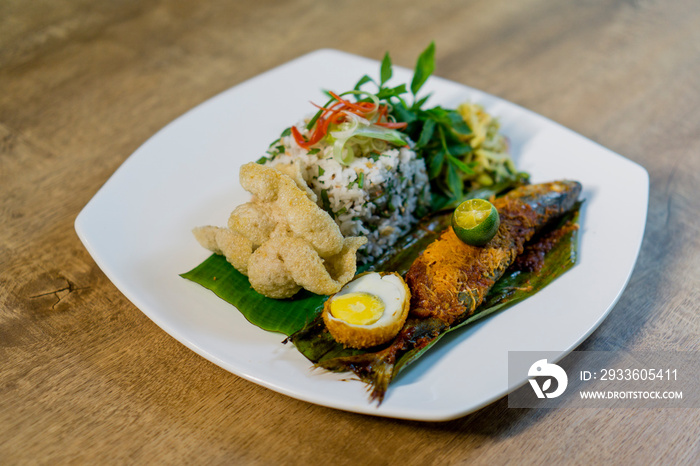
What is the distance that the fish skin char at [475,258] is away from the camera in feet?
9.38

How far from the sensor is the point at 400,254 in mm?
3469

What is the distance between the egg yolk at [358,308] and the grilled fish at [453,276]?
0.50 ft

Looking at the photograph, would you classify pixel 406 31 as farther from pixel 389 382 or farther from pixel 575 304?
pixel 389 382

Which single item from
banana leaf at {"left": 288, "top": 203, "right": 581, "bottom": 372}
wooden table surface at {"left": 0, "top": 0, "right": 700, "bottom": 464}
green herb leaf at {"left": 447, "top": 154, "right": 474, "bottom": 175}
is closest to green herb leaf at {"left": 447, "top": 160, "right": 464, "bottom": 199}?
green herb leaf at {"left": 447, "top": 154, "right": 474, "bottom": 175}

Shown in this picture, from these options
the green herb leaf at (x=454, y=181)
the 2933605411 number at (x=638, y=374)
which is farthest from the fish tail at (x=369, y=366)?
the green herb leaf at (x=454, y=181)

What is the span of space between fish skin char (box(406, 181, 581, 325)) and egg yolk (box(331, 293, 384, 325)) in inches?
9.9

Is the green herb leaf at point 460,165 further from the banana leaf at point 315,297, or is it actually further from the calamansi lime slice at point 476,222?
the calamansi lime slice at point 476,222

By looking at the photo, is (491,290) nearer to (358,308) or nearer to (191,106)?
(358,308)

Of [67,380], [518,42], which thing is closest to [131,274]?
[67,380]

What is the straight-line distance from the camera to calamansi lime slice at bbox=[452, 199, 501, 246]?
2.95m

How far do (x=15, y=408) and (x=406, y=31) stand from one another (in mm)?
4458

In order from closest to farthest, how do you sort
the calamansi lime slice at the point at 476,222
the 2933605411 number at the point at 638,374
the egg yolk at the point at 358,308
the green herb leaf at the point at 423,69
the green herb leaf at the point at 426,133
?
the egg yolk at the point at 358,308
the 2933605411 number at the point at 638,374
the calamansi lime slice at the point at 476,222
the green herb leaf at the point at 426,133
the green herb leaf at the point at 423,69

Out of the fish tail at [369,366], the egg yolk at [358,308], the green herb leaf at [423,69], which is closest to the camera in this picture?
the fish tail at [369,366]

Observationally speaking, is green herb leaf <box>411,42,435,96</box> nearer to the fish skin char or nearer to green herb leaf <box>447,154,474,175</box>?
green herb leaf <box>447,154,474,175</box>
